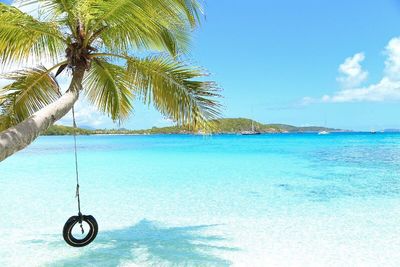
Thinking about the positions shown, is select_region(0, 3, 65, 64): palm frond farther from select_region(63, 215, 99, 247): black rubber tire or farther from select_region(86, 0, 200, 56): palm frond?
select_region(63, 215, 99, 247): black rubber tire

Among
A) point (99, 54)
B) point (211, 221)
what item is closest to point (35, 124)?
point (99, 54)

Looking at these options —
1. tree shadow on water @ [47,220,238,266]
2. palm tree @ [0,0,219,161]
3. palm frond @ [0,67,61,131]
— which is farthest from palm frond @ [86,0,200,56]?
tree shadow on water @ [47,220,238,266]

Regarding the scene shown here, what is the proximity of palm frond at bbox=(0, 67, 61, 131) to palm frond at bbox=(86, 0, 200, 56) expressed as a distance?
1.03m

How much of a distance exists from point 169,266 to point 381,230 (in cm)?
389

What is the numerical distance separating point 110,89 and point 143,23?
204 cm

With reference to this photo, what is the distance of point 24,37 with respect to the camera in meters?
3.92

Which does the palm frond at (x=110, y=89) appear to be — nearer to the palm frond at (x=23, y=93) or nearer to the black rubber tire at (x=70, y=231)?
the palm frond at (x=23, y=93)

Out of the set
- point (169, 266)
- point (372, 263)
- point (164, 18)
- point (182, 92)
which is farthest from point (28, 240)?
point (372, 263)

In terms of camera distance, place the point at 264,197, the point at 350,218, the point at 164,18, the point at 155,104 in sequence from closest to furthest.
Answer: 1. the point at 164,18
2. the point at 155,104
3. the point at 350,218
4. the point at 264,197

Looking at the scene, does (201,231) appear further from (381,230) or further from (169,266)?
A: (381,230)

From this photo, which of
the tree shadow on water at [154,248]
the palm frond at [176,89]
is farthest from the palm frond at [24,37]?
the tree shadow on water at [154,248]

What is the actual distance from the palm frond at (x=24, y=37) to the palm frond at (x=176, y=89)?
914 millimetres

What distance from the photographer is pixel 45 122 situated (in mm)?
3174

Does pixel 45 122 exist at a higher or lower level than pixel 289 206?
higher
